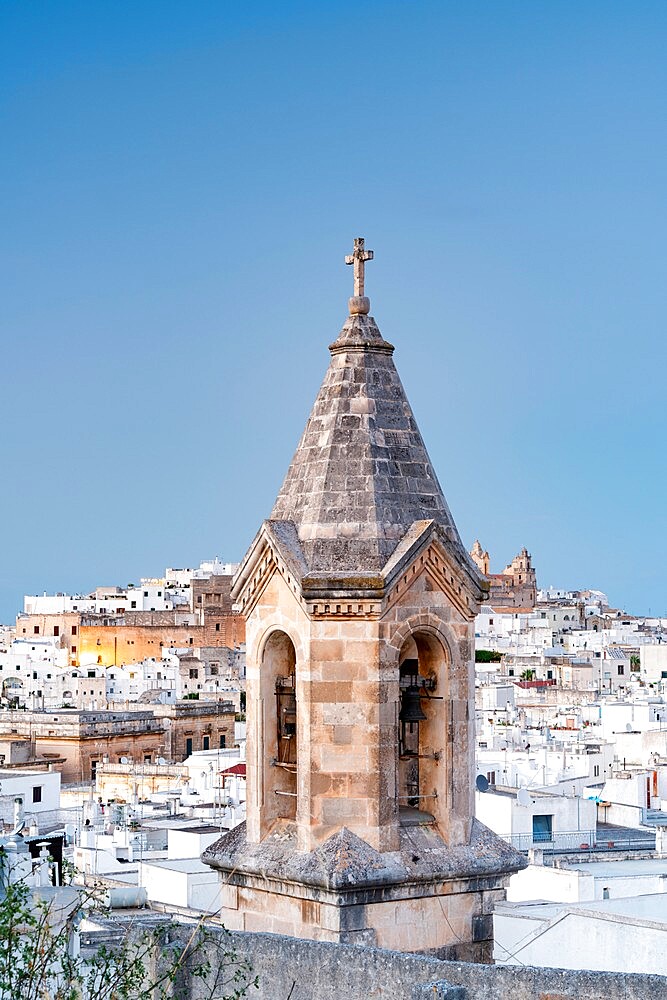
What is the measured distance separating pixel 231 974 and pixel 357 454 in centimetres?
270

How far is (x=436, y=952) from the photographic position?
9.59 metres

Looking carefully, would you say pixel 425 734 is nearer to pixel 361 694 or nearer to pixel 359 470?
pixel 361 694

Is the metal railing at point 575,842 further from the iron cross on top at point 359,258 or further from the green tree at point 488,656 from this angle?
the green tree at point 488,656

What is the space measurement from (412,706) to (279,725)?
73 cm

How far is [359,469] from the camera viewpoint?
983 cm

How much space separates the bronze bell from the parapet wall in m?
1.49

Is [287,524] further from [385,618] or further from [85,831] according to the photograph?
[85,831]

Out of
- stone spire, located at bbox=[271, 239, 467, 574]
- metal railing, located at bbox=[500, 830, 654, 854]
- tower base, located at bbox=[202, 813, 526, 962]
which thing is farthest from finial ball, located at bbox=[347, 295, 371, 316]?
metal railing, located at bbox=[500, 830, 654, 854]

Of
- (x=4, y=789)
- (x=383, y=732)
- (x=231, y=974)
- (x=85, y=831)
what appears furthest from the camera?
(x=4, y=789)

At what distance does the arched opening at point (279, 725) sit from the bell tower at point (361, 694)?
10 mm

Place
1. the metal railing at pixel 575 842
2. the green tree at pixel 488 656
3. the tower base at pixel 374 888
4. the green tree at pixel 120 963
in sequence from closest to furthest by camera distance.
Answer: the green tree at pixel 120 963 < the tower base at pixel 374 888 < the metal railing at pixel 575 842 < the green tree at pixel 488 656

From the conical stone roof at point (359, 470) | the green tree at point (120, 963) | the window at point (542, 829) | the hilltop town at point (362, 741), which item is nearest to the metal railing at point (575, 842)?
the window at point (542, 829)

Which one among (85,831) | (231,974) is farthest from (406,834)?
(85,831)

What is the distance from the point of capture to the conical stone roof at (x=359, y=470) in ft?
31.9
